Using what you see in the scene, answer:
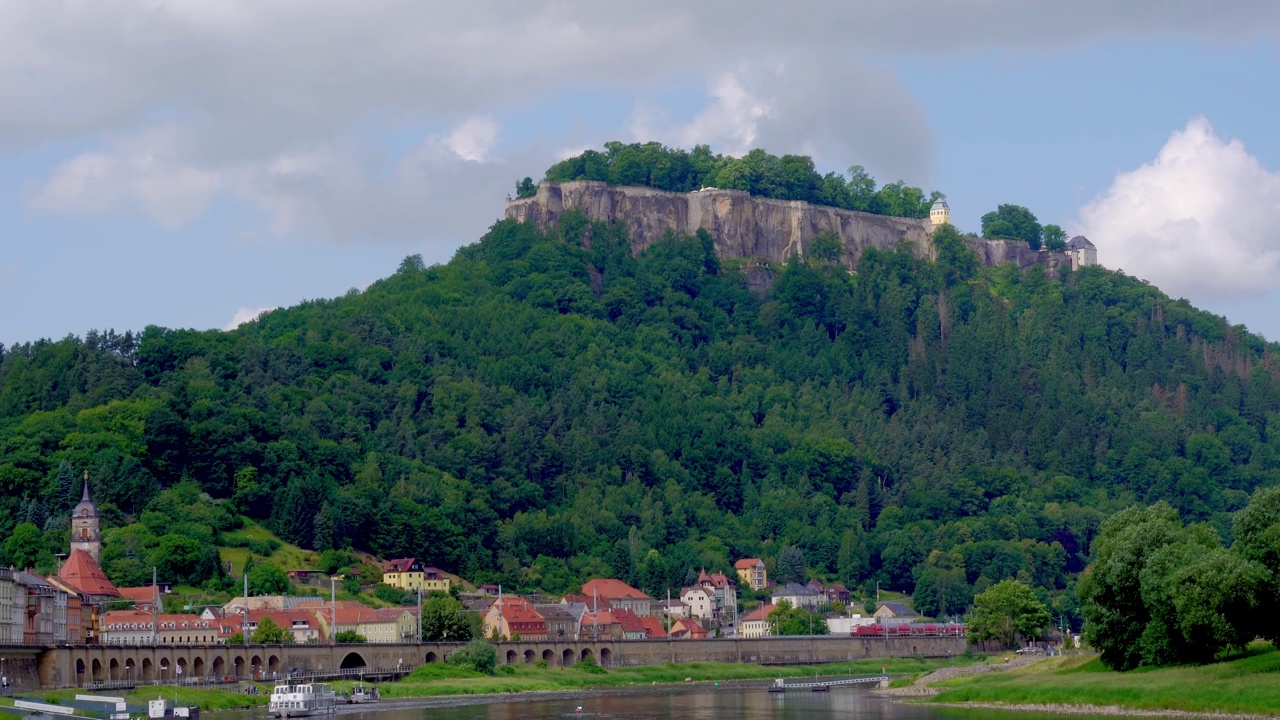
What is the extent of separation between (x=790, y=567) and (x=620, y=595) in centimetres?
2657

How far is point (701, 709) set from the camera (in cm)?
10000

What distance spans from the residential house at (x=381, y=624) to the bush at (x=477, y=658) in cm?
883

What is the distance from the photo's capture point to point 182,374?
188 m

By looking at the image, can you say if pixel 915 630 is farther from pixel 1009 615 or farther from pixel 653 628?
pixel 1009 615

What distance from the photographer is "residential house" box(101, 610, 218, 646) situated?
409 feet

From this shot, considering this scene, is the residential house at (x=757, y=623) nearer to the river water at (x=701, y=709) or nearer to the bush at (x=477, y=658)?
the bush at (x=477, y=658)

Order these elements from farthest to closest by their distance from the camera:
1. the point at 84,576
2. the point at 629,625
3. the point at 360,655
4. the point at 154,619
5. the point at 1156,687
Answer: the point at 629,625 < the point at 84,576 < the point at 360,655 < the point at 154,619 < the point at 1156,687

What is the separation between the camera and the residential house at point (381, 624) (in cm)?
13638

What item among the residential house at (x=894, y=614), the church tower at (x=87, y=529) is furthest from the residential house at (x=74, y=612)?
the residential house at (x=894, y=614)

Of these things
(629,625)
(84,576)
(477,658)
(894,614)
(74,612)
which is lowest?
(477,658)

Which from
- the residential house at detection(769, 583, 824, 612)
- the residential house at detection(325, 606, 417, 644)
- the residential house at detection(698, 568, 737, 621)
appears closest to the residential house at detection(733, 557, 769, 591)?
the residential house at detection(769, 583, 824, 612)

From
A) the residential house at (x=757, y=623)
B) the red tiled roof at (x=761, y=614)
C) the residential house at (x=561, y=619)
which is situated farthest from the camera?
the red tiled roof at (x=761, y=614)

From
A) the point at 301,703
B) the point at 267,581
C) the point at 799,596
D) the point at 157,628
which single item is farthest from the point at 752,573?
the point at 301,703

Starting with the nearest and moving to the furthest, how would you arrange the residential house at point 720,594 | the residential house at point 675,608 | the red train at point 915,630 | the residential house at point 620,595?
the red train at point 915,630 → the residential house at point 620,595 → the residential house at point 675,608 → the residential house at point 720,594
